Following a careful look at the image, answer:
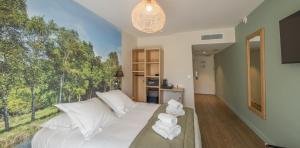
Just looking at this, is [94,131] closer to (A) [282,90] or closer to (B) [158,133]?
(B) [158,133]

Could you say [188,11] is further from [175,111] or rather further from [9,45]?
[9,45]

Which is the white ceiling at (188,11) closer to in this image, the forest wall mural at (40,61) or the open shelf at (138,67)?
the forest wall mural at (40,61)

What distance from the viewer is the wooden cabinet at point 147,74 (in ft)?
13.9

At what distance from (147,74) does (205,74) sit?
4456mm

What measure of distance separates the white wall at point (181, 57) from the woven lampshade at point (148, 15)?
241 centimetres

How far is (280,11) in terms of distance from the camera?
6.45 ft

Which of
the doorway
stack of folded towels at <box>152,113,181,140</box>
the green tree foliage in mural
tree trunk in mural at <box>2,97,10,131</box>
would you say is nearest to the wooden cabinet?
stack of folded towels at <box>152,113,181,140</box>

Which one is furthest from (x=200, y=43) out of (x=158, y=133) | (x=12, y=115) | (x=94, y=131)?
(x=12, y=115)

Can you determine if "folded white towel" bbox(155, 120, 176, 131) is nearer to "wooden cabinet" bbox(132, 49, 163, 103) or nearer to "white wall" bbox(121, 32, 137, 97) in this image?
"white wall" bbox(121, 32, 137, 97)

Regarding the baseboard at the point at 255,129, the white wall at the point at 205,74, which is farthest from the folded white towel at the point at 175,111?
the white wall at the point at 205,74

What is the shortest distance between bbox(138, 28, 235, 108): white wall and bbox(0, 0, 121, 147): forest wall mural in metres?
2.29

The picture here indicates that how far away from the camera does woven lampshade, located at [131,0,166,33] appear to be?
5.93ft

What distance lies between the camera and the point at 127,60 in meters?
A: 4.07

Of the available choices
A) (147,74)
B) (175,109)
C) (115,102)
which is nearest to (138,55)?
(147,74)
